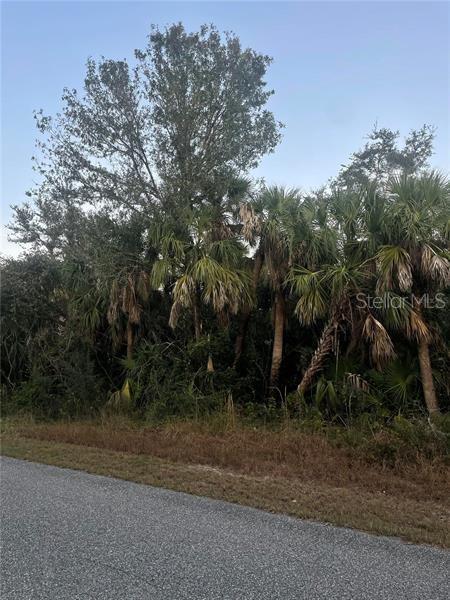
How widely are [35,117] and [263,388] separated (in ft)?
31.1

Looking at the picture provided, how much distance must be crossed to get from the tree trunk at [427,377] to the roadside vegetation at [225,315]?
37 mm

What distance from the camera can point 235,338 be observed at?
38.7 ft

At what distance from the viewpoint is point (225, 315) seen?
431 inches

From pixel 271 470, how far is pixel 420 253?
4649 mm

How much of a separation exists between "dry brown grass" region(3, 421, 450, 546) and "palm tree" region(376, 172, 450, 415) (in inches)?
102

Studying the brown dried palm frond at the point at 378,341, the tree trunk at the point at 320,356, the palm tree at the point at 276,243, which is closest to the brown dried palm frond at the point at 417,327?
the brown dried palm frond at the point at 378,341

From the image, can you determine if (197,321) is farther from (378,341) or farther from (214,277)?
(378,341)

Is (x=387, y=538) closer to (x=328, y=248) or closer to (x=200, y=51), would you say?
(x=328, y=248)

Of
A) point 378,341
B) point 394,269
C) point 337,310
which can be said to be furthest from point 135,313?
point 394,269

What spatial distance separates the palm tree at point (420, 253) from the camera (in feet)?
28.0

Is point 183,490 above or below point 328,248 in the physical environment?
below

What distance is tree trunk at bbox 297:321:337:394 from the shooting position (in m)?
9.67

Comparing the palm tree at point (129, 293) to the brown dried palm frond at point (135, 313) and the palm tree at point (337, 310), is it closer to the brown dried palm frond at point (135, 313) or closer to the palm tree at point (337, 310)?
the brown dried palm frond at point (135, 313)

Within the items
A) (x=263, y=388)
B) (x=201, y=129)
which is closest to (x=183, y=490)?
(x=263, y=388)
